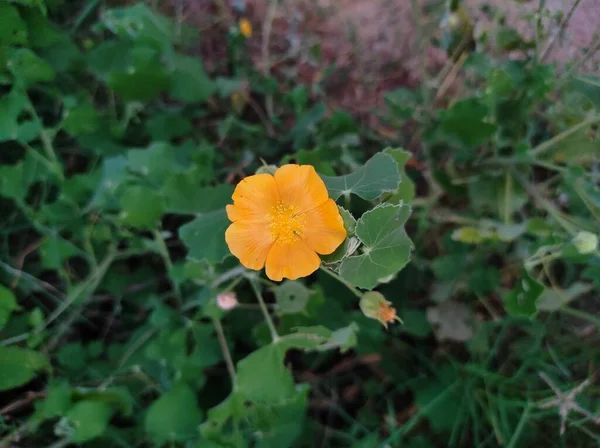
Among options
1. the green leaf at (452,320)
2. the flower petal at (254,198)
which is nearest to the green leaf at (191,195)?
the flower petal at (254,198)

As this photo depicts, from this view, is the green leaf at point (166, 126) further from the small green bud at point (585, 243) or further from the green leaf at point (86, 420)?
the small green bud at point (585, 243)

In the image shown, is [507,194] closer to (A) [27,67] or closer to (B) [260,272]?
(B) [260,272]

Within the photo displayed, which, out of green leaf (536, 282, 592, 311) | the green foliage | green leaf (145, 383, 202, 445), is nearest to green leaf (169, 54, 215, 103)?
the green foliage

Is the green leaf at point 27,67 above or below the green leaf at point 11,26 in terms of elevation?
below

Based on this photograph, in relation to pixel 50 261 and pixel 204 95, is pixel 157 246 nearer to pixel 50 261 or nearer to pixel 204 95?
pixel 50 261

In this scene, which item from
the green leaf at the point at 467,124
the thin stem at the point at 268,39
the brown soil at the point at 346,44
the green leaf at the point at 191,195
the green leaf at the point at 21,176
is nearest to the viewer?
the green leaf at the point at 191,195
